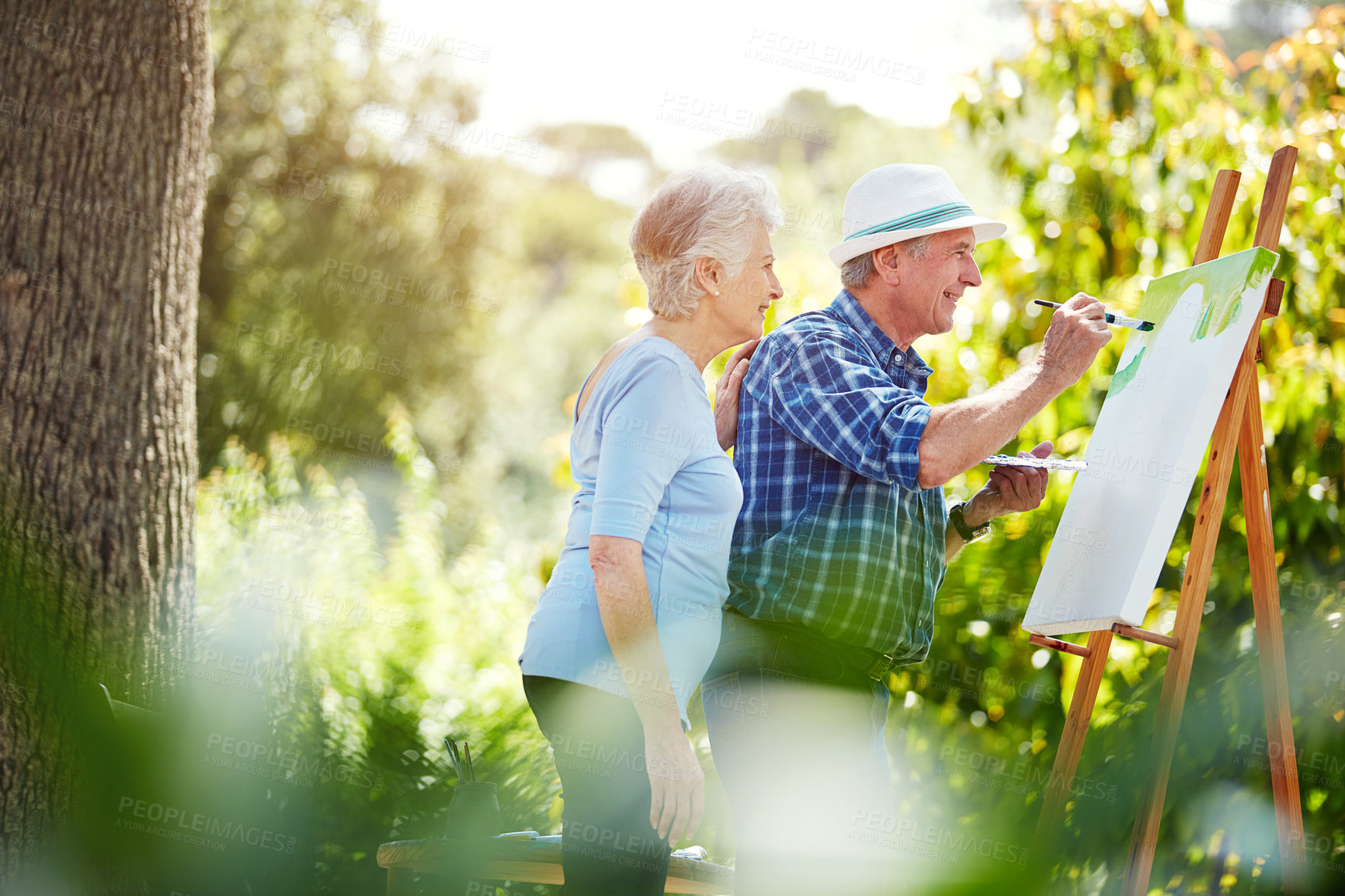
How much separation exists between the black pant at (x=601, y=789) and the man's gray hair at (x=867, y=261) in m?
0.83

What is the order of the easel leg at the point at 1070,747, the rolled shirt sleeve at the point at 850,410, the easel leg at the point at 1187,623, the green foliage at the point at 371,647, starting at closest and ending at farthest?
the rolled shirt sleeve at the point at 850,410 < the easel leg at the point at 1187,623 < the easel leg at the point at 1070,747 < the green foliage at the point at 371,647

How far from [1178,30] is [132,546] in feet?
11.5

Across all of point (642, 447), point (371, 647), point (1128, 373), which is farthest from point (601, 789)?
point (371, 647)

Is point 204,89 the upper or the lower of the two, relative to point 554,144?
lower

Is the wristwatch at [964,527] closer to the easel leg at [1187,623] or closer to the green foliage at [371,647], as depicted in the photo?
the easel leg at [1187,623]

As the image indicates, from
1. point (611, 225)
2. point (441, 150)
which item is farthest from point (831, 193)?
point (441, 150)

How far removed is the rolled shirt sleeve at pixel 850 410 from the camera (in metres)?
1.46

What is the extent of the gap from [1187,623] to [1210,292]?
610mm

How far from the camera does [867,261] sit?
1.71 meters

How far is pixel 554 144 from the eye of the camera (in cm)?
2439

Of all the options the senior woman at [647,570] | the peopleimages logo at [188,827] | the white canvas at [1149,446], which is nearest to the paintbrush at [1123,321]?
the white canvas at [1149,446]

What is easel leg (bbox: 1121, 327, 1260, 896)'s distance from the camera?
5.79ft

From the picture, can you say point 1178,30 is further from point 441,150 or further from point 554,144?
point 554,144

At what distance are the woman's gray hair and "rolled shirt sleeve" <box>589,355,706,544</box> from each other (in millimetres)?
140
